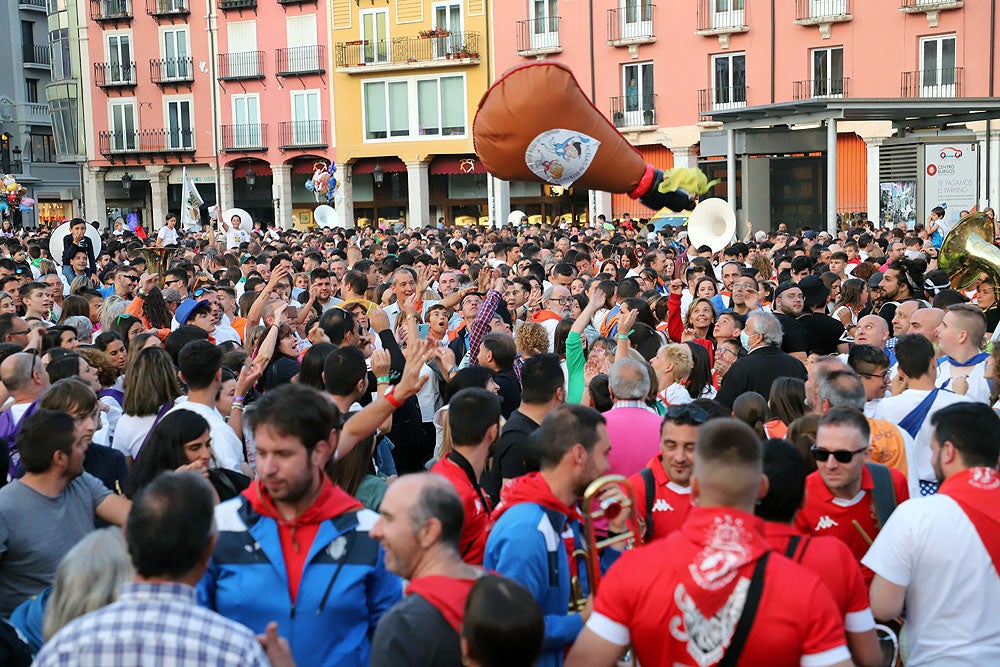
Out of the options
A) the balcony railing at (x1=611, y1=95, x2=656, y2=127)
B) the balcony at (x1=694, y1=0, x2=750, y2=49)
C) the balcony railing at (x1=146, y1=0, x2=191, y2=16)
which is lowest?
the balcony railing at (x1=611, y1=95, x2=656, y2=127)

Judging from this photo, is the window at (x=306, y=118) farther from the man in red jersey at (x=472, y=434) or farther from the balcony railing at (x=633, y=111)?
the man in red jersey at (x=472, y=434)

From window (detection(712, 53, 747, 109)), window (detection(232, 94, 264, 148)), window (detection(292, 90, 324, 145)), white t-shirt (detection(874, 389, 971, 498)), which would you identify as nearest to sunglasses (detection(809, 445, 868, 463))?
white t-shirt (detection(874, 389, 971, 498))

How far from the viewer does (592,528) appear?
394 centimetres

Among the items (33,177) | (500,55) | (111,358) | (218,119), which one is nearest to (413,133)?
(500,55)

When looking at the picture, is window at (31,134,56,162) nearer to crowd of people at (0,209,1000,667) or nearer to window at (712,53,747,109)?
window at (712,53,747,109)

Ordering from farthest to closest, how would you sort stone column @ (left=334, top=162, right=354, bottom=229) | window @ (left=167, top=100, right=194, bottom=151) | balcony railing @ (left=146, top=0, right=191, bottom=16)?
window @ (left=167, top=100, right=194, bottom=151)
balcony railing @ (left=146, top=0, right=191, bottom=16)
stone column @ (left=334, top=162, right=354, bottom=229)

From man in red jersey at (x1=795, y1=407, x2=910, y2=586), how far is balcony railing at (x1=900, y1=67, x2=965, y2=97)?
28294mm

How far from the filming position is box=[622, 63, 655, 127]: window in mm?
35094

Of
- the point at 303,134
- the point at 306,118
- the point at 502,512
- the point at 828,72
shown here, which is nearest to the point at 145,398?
the point at 502,512

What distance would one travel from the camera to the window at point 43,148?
174ft

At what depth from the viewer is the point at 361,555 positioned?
363 centimetres

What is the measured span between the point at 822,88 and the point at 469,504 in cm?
3017

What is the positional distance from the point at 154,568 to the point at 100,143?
45571 millimetres

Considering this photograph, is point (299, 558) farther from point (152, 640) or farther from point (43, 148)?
point (43, 148)
